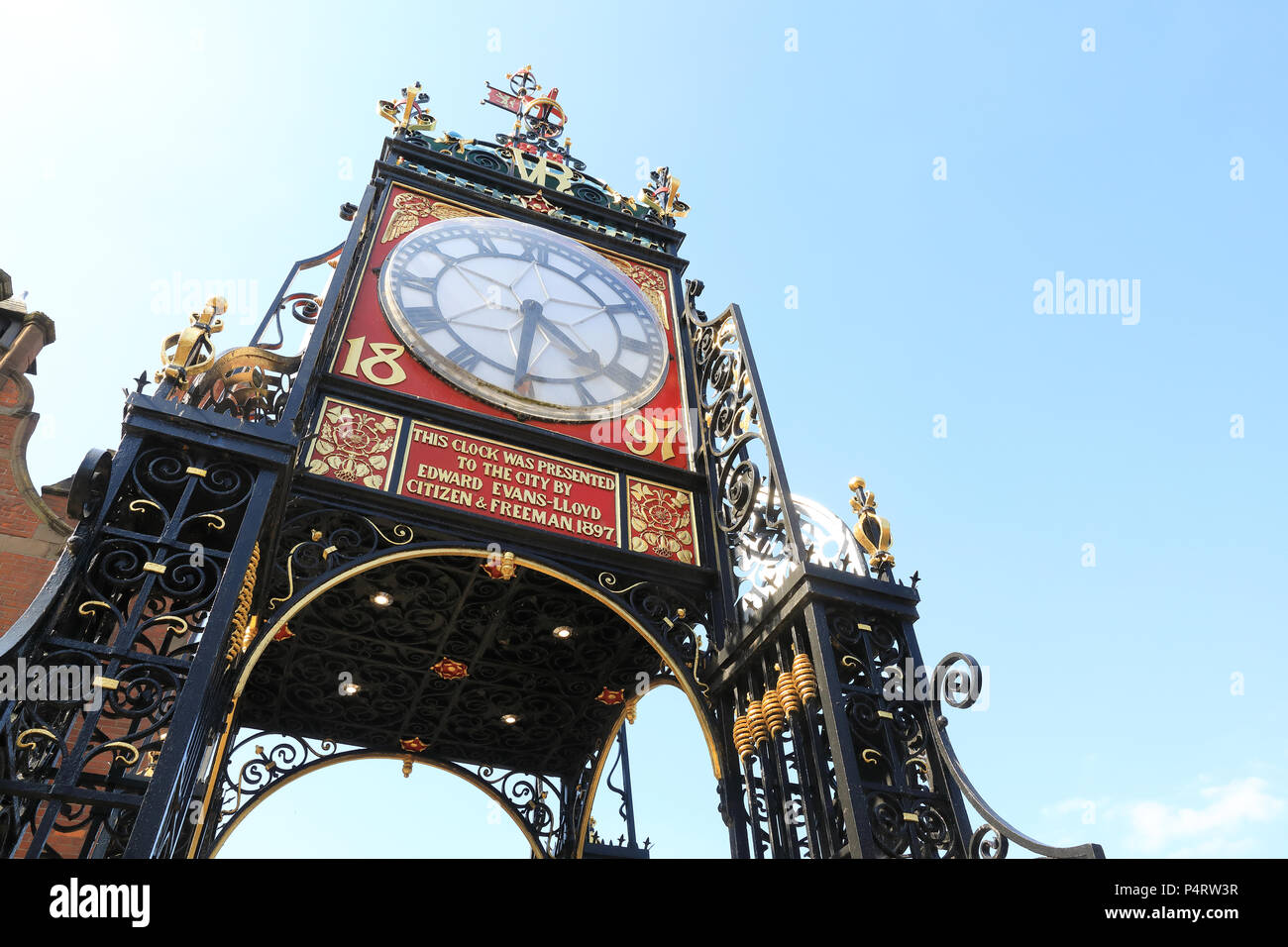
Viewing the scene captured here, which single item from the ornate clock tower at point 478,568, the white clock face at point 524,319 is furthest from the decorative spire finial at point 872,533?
the white clock face at point 524,319

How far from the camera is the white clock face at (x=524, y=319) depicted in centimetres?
753

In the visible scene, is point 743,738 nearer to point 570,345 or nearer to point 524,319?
point 570,345

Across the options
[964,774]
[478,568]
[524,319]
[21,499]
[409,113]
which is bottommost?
[964,774]

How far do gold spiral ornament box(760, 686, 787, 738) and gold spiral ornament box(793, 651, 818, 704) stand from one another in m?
0.19

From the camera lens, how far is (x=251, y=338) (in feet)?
21.9

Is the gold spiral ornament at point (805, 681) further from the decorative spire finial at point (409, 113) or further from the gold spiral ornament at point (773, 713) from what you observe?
the decorative spire finial at point (409, 113)

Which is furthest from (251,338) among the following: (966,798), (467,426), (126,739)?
(966,798)

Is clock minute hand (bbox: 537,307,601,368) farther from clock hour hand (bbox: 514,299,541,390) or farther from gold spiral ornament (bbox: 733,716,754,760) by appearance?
gold spiral ornament (bbox: 733,716,754,760)

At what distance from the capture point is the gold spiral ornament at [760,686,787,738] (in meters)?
5.62

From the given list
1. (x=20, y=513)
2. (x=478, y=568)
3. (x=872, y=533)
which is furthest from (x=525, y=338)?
(x=20, y=513)


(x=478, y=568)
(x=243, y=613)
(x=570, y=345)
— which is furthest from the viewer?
(x=570, y=345)

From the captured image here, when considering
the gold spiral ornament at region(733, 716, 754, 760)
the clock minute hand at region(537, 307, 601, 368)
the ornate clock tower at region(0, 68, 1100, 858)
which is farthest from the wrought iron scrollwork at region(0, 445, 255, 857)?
the clock minute hand at region(537, 307, 601, 368)

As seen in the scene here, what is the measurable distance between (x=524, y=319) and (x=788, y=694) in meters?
4.20

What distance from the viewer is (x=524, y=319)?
323 inches
